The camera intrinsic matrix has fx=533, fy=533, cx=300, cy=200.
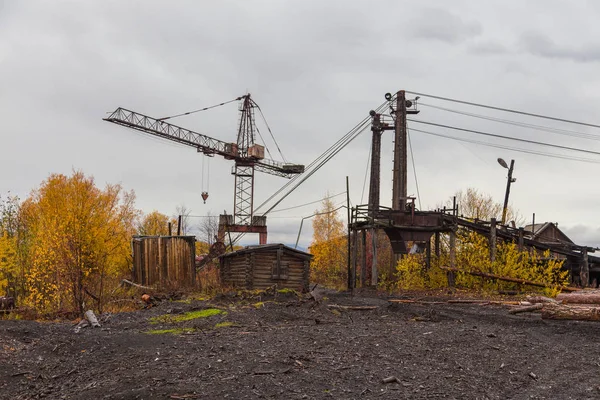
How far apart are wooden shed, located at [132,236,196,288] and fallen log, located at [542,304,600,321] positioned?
15443 millimetres

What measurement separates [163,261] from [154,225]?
3155 centimetres

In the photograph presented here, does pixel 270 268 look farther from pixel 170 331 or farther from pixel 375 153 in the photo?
pixel 375 153

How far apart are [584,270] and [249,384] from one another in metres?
26.7

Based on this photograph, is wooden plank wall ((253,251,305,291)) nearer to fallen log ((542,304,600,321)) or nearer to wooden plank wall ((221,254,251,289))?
wooden plank wall ((221,254,251,289))

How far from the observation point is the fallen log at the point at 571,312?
569 inches

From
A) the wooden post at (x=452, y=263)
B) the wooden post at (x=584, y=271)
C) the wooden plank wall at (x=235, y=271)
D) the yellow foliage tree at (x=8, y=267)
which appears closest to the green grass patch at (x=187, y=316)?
the wooden plank wall at (x=235, y=271)

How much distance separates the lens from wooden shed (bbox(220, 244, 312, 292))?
83.9 ft

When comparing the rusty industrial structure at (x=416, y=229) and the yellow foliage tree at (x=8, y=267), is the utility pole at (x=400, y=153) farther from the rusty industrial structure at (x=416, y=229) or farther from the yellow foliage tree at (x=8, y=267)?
the yellow foliage tree at (x=8, y=267)

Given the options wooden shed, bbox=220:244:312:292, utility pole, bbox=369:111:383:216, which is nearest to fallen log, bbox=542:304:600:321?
wooden shed, bbox=220:244:312:292

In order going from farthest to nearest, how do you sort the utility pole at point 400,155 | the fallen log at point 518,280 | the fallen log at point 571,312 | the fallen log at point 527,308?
1. the utility pole at point 400,155
2. the fallen log at point 518,280
3. the fallen log at point 527,308
4. the fallen log at point 571,312

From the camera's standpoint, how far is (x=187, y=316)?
611 inches

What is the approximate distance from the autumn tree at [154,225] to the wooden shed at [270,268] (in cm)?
2868

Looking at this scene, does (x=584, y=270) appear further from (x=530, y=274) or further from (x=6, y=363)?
(x=6, y=363)

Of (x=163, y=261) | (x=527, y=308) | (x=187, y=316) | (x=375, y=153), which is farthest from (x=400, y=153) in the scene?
(x=187, y=316)
